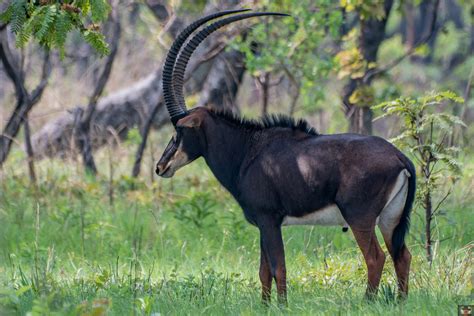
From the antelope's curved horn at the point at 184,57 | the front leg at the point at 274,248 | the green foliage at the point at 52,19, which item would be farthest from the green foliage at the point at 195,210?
the green foliage at the point at 52,19

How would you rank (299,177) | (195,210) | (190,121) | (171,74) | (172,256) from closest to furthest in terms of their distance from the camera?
(299,177) < (190,121) < (171,74) < (172,256) < (195,210)

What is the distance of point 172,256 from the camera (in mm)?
8703

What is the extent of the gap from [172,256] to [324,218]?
244 cm

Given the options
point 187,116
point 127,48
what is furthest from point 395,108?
point 127,48

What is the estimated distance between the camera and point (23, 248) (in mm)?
8477

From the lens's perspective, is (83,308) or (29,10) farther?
(29,10)

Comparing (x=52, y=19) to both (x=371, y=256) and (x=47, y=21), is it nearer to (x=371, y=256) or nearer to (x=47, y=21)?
(x=47, y=21)

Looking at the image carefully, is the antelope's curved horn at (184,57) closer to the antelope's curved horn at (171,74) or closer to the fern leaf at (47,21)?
the antelope's curved horn at (171,74)

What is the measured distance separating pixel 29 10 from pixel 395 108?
Result: 2.86 meters

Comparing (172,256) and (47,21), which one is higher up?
(47,21)

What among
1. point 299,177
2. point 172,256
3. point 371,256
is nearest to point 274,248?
point 299,177

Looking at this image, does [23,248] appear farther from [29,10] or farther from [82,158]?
[82,158]

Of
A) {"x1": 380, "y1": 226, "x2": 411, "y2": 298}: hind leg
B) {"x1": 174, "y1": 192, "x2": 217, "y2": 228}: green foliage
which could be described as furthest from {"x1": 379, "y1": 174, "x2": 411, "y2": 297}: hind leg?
{"x1": 174, "y1": 192, "x2": 217, "y2": 228}: green foliage

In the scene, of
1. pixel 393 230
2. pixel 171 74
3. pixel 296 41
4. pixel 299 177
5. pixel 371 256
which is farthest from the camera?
pixel 296 41
